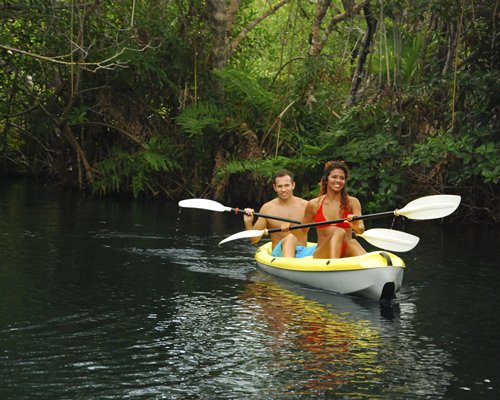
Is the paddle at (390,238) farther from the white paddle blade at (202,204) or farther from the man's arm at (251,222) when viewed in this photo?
the white paddle blade at (202,204)

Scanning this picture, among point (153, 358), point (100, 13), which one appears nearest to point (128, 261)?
point (153, 358)

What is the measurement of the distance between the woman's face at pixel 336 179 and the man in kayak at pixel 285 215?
3.82ft

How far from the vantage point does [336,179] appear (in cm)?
1010

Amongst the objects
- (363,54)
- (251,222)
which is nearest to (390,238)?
(251,222)

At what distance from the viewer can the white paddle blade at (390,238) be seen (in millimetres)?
10344

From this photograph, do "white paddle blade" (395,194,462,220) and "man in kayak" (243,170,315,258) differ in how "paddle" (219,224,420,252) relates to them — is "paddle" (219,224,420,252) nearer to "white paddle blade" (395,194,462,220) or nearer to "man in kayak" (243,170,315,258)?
"white paddle blade" (395,194,462,220)

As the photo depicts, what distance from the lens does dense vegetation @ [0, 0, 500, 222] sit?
15523mm

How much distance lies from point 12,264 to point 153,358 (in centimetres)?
416

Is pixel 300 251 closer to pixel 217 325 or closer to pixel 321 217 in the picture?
pixel 321 217

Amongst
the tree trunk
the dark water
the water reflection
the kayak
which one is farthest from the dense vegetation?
the water reflection

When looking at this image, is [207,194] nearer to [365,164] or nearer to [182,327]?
[365,164]

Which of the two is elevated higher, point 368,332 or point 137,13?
point 137,13

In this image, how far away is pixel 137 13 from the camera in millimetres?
18875

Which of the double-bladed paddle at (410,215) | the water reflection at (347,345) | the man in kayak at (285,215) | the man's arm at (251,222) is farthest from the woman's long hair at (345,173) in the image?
the man's arm at (251,222)
